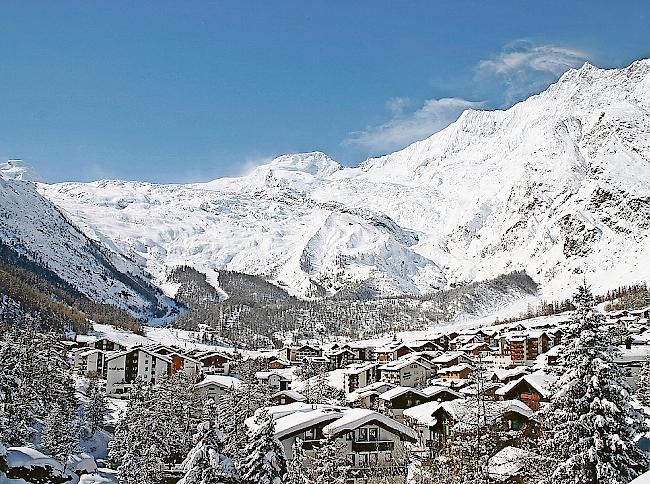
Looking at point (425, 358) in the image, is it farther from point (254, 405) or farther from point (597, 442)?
point (597, 442)

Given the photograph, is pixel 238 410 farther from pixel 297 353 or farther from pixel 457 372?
pixel 297 353

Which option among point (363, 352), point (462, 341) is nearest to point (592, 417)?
point (363, 352)

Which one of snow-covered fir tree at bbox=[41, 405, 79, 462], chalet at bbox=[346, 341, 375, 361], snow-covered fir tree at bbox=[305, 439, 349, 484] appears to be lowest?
snow-covered fir tree at bbox=[305, 439, 349, 484]

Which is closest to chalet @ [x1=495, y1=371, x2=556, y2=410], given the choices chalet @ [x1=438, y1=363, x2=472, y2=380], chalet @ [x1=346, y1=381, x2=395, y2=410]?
chalet @ [x1=346, y1=381, x2=395, y2=410]

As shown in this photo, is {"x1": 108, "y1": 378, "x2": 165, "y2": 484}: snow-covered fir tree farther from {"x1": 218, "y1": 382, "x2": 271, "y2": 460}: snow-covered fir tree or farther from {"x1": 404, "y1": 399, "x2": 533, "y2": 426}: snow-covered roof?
{"x1": 404, "y1": 399, "x2": 533, "y2": 426}: snow-covered roof

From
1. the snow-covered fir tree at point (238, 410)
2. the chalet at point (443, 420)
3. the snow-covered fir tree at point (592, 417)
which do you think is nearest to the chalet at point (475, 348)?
the snow-covered fir tree at point (238, 410)

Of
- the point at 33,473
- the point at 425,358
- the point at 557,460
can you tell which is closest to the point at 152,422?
the point at 33,473
